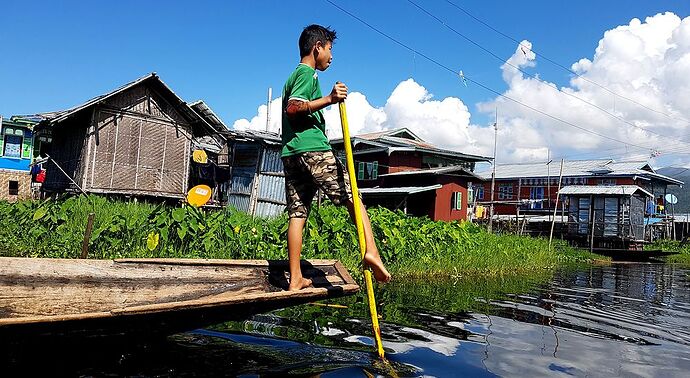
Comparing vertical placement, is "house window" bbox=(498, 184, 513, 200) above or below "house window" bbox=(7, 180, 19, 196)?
above

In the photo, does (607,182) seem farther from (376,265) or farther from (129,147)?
(376,265)

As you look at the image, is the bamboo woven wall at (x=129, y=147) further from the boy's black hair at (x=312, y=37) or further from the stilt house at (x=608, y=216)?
the stilt house at (x=608, y=216)

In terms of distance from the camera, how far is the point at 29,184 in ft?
82.6

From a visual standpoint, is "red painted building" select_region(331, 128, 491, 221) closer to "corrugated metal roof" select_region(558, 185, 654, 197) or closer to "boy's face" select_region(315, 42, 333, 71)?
"corrugated metal roof" select_region(558, 185, 654, 197)

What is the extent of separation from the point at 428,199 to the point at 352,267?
15.1 m

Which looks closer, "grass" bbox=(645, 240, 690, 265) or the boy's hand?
Answer: the boy's hand

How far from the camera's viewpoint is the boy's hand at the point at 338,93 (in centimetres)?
346

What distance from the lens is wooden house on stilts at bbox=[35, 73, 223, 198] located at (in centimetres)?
1484

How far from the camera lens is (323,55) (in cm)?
375

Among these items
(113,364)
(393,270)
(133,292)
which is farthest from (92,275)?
(393,270)

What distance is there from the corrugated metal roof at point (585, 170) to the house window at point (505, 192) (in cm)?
72

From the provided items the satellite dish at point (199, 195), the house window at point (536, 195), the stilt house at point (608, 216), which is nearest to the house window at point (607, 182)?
the house window at point (536, 195)

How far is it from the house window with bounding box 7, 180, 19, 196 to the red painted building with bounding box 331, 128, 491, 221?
50.4ft

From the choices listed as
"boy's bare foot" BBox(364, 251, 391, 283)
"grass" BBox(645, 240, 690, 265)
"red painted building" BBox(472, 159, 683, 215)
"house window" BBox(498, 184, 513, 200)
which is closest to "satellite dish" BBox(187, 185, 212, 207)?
"boy's bare foot" BBox(364, 251, 391, 283)
